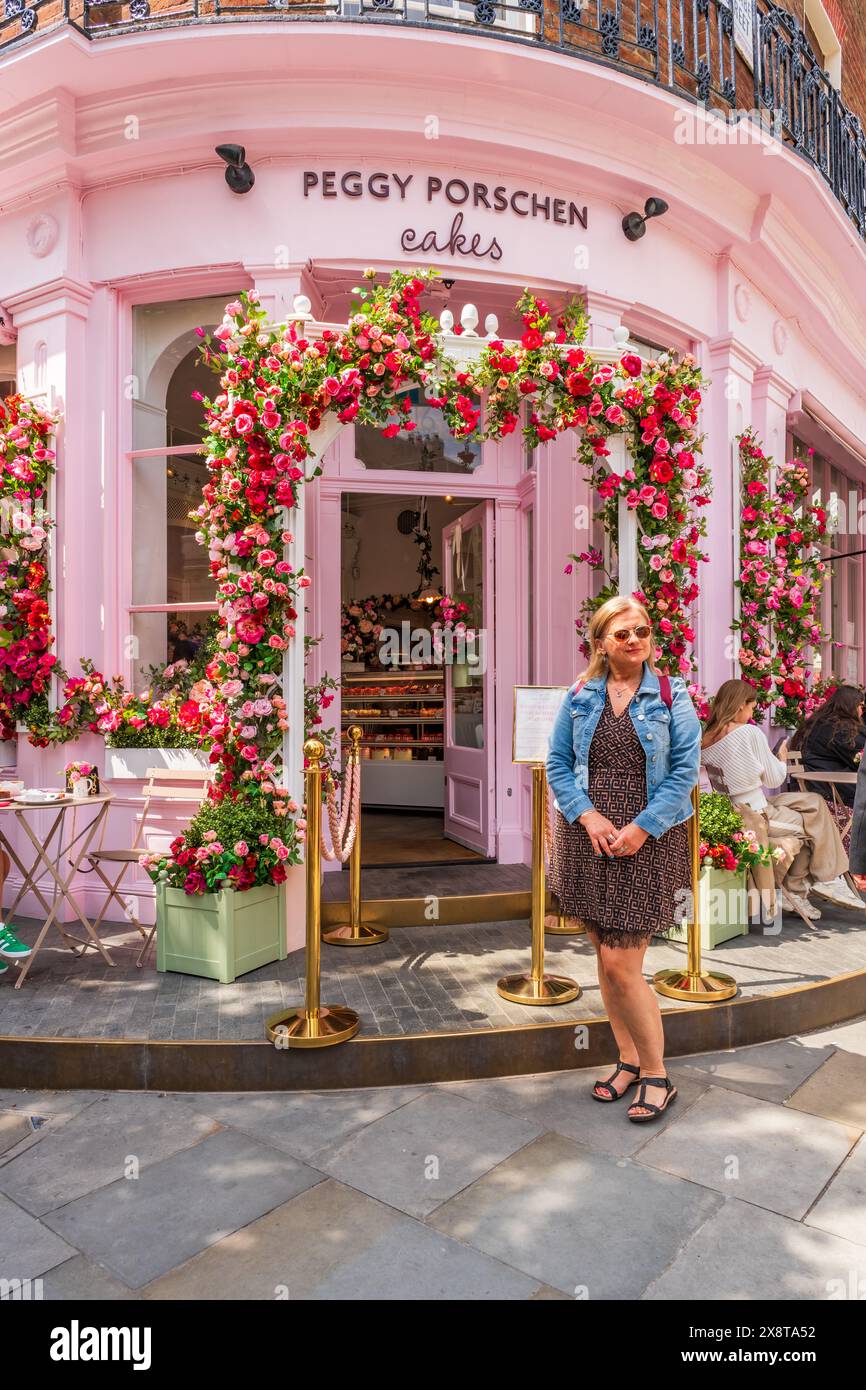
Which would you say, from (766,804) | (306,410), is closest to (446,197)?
(306,410)

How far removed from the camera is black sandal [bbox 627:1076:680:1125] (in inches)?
124

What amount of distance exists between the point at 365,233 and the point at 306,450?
1.66 m

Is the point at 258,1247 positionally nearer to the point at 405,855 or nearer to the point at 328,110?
the point at 405,855

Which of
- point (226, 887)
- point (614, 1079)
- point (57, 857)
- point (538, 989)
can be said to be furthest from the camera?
point (57, 857)

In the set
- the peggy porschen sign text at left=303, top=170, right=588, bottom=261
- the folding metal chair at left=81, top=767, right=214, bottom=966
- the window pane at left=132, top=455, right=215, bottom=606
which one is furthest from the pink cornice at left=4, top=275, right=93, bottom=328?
the folding metal chair at left=81, top=767, right=214, bottom=966

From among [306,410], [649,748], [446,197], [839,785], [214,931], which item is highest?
[446,197]

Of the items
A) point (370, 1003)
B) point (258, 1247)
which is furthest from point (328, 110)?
point (258, 1247)

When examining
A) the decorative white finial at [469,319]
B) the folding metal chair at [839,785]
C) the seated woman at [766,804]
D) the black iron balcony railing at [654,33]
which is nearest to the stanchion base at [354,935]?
the seated woman at [766,804]

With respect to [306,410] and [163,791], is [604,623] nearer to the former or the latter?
[306,410]

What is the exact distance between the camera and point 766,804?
5.47 m

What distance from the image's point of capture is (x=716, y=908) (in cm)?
488

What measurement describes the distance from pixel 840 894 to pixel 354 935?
3420mm

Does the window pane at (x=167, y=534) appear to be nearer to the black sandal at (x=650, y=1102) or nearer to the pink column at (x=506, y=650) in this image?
the pink column at (x=506, y=650)

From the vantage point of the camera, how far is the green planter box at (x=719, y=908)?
4848 mm
